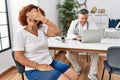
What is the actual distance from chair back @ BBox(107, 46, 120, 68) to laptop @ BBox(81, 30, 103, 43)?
0.48 meters

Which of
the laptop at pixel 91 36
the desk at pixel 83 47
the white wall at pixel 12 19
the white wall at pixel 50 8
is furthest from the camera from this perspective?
the white wall at pixel 50 8

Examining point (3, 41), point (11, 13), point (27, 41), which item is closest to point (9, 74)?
point (3, 41)

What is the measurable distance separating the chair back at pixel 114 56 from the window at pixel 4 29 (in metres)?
1.98

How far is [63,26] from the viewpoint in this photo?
449 cm

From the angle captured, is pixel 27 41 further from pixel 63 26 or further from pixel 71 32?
pixel 63 26

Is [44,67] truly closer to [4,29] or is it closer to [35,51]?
[35,51]

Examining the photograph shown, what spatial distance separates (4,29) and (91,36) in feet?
5.69

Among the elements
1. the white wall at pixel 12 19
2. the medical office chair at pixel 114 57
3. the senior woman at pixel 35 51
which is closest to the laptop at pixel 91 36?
the medical office chair at pixel 114 57

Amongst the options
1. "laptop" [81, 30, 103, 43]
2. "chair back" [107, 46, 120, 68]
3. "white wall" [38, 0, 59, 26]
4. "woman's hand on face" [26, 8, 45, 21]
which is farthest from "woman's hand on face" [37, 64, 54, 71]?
"white wall" [38, 0, 59, 26]

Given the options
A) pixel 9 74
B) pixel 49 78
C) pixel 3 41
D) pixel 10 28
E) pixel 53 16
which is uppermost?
pixel 53 16

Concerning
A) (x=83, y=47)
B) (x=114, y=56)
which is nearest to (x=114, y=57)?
(x=114, y=56)

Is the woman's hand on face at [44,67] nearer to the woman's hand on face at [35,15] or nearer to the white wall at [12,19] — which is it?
the woman's hand on face at [35,15]

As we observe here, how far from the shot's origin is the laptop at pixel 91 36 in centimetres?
244

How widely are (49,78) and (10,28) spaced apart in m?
1.96
